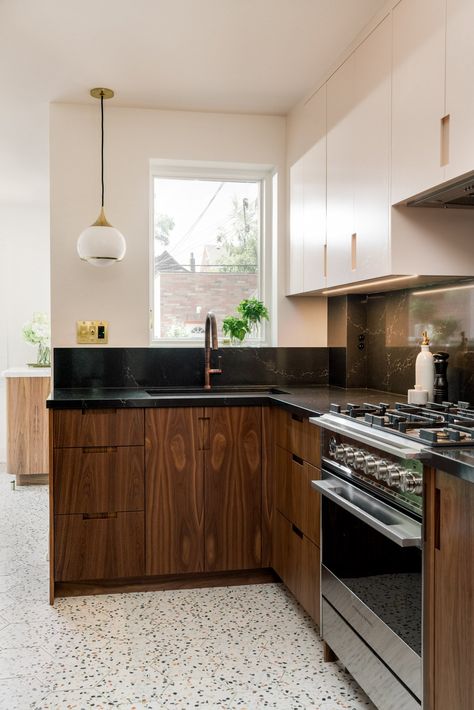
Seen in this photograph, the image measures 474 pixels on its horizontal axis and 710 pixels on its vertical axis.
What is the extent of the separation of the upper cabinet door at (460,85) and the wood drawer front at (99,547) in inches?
77.3

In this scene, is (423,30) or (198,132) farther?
(198,132)

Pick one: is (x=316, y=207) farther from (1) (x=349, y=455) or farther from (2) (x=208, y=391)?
(1) (x=349, y=455)

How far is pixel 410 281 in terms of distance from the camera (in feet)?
8.47

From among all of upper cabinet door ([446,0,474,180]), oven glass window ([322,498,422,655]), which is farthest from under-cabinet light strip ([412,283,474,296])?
oven glass window ([322,498,422,655])

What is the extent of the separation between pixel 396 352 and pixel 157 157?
5.34 ft

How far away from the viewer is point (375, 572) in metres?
1.79

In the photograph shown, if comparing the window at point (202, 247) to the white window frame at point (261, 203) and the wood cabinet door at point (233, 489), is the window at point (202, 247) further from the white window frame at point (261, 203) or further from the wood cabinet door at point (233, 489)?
the wood cabinet door at point (233, 489)

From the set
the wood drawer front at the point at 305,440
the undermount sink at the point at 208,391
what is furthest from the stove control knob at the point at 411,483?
the undermount sink at the point at 208,391

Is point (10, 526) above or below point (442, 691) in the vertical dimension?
below

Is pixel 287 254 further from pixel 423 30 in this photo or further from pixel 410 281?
pixel 423 30

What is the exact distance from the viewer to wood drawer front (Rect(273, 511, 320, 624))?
236cm

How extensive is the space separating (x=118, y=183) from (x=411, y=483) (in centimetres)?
242

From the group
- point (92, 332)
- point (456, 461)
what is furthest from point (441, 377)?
point (92, 332)

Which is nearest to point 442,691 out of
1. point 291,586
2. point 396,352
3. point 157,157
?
point 291,586
